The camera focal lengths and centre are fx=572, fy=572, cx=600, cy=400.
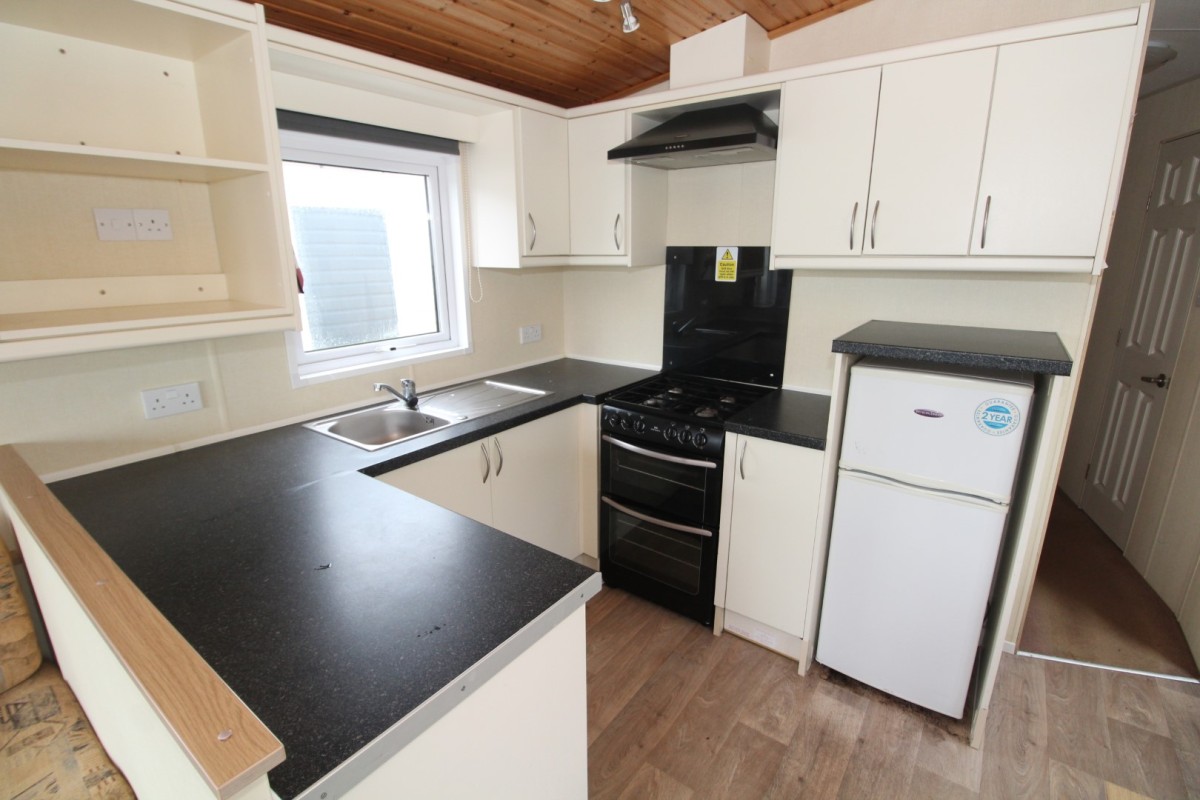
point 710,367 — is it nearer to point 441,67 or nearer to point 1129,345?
point 441,67

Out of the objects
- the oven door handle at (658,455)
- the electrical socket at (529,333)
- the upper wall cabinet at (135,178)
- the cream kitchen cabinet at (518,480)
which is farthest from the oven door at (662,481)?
the upper wall cabinet at (135,178)

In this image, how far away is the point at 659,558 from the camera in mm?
2434

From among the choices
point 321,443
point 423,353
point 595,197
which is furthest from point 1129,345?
point 321,443

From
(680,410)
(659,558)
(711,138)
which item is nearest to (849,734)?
(659,558)

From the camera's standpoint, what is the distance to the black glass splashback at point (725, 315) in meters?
2.52

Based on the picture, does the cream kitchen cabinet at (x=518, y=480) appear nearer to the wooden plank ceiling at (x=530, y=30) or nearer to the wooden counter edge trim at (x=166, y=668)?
the wooden counter edge trim at (x=166, y=668)

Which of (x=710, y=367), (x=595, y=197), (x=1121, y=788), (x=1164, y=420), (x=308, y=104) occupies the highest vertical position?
(x=308, y=104)

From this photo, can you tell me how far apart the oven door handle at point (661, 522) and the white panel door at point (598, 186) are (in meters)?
1.12

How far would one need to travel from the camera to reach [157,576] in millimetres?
1145

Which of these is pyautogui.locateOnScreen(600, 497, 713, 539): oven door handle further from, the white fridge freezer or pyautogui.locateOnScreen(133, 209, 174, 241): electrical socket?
pyautogui.locateOnScreen(133, 209, 174, 241): electrical socket

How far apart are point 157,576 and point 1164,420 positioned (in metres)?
3.80

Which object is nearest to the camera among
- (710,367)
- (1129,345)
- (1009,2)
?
(1009,2)

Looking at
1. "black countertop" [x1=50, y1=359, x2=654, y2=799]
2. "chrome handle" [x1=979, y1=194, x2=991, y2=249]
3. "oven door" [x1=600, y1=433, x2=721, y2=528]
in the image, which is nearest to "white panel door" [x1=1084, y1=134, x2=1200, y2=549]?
"chrome handle" [x1=979, y1=194, x2=991, y2=249]

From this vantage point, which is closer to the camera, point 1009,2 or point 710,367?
point 1009,2
